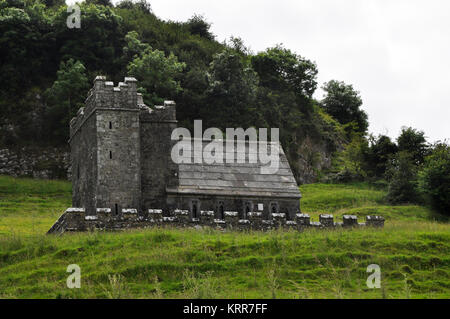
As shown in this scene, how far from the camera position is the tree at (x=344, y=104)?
313 ft

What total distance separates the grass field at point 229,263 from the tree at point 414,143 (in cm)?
3392

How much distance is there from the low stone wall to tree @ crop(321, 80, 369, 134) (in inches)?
2286

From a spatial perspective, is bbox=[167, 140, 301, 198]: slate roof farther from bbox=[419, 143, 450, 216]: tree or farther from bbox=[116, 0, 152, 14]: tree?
bbox=[116, 0, 152, 14]: tree

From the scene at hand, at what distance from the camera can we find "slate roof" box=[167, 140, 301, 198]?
42094 millimetres

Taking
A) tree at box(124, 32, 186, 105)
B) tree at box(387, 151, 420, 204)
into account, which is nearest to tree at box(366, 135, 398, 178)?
tree at box(387, 151, 420, 204)

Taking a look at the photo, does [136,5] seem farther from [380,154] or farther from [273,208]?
[273,208]

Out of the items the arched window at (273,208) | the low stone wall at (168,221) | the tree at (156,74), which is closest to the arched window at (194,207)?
the low stone wall at (168,221)

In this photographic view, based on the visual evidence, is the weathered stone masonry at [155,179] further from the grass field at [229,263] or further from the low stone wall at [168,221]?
the grass field at [229,263]

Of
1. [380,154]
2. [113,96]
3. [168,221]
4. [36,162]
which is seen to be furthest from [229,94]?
[168,221]

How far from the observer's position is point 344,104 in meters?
96.3

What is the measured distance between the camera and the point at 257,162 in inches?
1804
